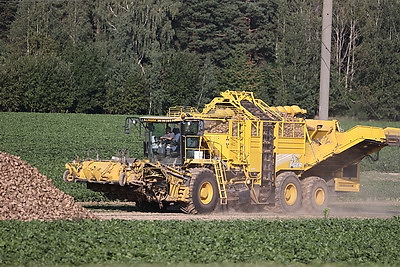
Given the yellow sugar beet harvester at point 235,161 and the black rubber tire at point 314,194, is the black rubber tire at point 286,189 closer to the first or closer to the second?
the yellow sugar beet harvester at point 235,161

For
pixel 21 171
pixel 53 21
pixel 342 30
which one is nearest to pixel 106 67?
pixel 53 21

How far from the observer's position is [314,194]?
2681 cm

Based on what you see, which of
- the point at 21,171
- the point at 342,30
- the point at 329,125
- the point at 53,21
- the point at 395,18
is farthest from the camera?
the point at 53,21

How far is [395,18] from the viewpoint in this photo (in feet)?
180

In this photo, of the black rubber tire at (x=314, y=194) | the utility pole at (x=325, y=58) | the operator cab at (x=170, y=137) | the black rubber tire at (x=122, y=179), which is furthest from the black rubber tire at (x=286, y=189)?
the black rubber tire at (x=122, y=179)

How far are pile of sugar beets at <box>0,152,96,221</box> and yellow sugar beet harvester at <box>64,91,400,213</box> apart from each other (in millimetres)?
2756

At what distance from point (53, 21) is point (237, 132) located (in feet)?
208

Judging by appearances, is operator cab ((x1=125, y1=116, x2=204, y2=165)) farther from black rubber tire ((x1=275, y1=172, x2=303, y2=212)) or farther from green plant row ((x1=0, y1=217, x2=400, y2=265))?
green plant row ((x1=0, y1=217, x2=400, y2=265))

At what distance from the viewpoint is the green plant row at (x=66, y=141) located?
110 feet

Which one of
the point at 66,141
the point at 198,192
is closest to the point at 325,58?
the point at 198,192

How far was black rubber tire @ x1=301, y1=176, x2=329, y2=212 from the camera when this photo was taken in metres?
26.7

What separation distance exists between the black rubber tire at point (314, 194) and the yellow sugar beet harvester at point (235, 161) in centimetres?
3

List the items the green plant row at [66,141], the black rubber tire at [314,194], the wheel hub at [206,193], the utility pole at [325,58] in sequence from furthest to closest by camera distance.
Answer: the green plant row at [66,141] < the black rubber tire at [314,194] < the utility pole at [325,58] < the wheel hub at [206,193]

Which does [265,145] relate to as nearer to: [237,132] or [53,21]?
[237,132]
